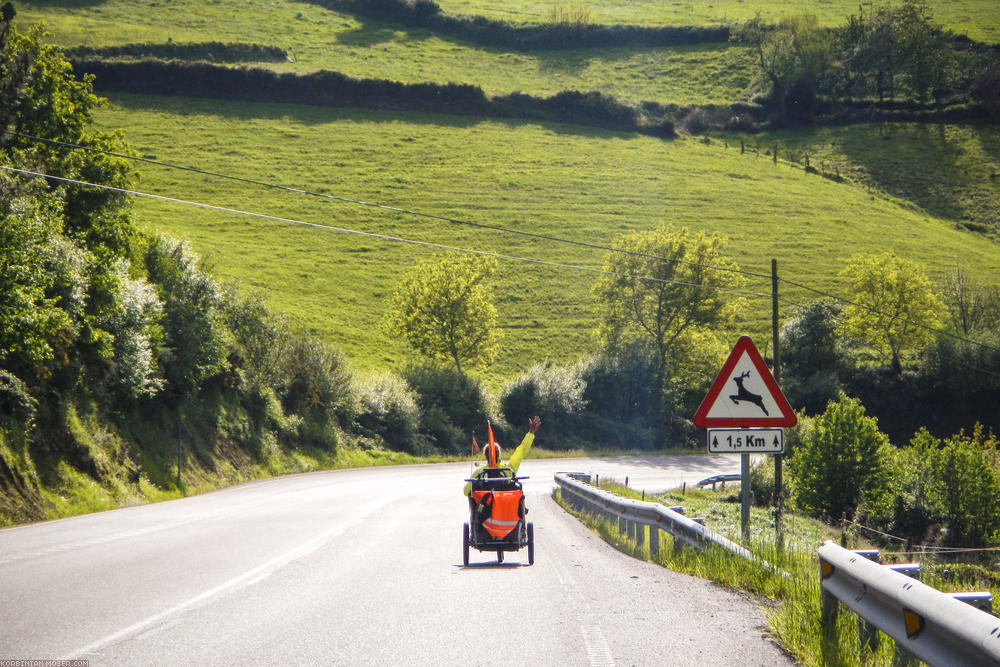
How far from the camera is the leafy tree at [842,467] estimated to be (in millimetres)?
34625

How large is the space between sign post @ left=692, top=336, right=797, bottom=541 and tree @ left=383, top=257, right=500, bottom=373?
148 feet

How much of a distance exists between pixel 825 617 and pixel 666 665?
123cm

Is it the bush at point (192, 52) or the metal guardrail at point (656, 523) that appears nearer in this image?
the metal guardrail at point (656, 523)

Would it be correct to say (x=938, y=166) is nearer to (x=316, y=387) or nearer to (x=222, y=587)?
(x=316, y=387)

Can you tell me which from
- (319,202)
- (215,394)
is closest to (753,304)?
(319,202)

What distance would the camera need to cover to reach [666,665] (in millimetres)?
5684

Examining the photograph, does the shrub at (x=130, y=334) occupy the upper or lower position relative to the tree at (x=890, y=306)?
lower

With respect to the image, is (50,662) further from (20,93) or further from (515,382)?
(515,382)

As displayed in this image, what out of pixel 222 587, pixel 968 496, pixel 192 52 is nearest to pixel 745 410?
pixel 222 587

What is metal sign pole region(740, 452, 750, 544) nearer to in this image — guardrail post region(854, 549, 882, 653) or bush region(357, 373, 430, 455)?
guardrail post region(854, 549, 882, 653)

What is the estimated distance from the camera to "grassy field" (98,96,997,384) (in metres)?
64.4

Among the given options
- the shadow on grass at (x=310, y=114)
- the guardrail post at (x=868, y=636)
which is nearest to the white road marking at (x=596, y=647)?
the guardrail post at (x=868, y=636)

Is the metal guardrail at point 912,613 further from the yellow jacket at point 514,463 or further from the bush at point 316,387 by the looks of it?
the bush at point 316,387

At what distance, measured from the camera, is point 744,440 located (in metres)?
8.99
